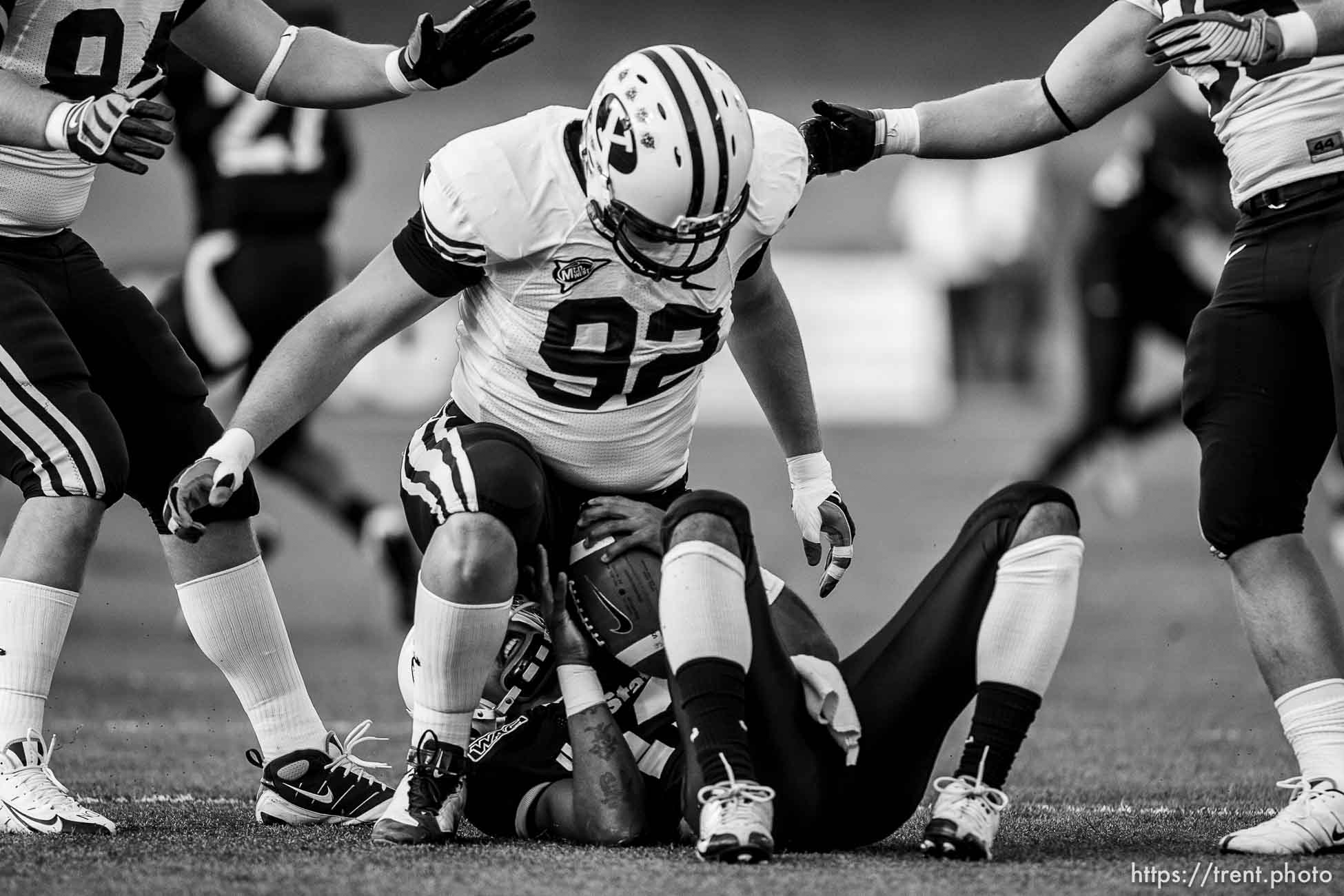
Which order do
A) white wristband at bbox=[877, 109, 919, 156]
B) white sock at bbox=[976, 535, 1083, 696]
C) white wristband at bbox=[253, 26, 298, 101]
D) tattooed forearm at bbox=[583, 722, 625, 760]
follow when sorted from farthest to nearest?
1. white wristband at bbox=[253, 26, 298, 101]
2. white wristband at bbox=[877, 109, 919, 156]
3. tattooed forearm at bbox=[583, 722, 625, 760]
4. white sock at bbox=[976, 535, 1083, 696]

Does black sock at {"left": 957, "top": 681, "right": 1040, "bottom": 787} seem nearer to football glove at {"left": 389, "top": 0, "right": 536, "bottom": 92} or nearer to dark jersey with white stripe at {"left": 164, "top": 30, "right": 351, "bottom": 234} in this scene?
football glove at {"left": 389, "top": 0, "right": 536, "bottom": 92}

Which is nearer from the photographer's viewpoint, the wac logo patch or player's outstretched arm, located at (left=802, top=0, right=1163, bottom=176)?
the wac logo patch

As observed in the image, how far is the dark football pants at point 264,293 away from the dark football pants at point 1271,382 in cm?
533

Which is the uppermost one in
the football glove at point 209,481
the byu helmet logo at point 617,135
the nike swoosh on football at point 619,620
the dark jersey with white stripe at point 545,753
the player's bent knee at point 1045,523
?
the byu helmet logo at point 617,135

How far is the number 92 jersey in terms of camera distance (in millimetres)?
3506

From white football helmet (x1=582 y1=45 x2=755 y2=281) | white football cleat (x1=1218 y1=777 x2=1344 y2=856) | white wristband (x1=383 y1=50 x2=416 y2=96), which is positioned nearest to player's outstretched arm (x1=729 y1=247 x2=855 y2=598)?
white football helmet (x1=582 y1=45 x2=755 y2=281)

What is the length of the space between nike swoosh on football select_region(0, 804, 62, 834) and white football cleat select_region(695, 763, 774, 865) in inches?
52.5

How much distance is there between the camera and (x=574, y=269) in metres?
3.54

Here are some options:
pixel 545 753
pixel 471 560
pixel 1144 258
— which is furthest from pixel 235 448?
pixel 1144 258

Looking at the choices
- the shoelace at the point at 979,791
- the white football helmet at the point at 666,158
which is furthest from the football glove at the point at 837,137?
the shoelace at the point at 979,791

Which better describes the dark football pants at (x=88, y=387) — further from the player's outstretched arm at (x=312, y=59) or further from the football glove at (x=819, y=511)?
the football glove at (x=819, y=511)

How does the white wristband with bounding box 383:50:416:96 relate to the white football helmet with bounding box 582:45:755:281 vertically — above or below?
above

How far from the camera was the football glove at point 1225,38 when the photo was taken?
3422mm

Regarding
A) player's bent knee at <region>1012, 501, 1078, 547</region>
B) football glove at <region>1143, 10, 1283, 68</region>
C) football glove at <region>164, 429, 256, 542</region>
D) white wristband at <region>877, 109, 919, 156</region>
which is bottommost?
football glove at <region>164, 429, 256, 542</region>
